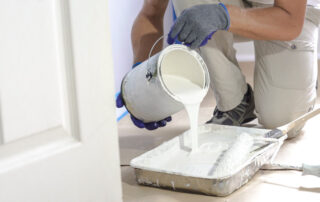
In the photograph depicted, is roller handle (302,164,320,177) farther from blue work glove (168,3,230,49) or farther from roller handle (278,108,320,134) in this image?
blue work glove (168,3,230,49)

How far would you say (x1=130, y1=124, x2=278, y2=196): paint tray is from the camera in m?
Result: 1.34

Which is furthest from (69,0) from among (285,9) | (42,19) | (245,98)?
(245,98)

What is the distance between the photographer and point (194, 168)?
1439mm

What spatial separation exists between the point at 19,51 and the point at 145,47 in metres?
1.02

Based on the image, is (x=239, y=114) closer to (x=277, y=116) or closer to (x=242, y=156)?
(x=277, y=116)

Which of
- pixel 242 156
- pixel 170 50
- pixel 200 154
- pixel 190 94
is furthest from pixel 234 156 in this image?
pixel 170 50

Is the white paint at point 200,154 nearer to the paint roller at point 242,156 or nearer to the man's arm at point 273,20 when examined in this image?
the paint roller at point 242,156

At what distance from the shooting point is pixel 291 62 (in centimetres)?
194

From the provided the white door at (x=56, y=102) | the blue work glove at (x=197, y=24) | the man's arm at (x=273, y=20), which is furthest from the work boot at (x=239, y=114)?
the white door at (x=56, y=102)

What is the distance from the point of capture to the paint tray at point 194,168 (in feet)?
4.38

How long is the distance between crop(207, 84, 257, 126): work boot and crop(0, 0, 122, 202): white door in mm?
878

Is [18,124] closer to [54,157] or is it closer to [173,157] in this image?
[54,157]

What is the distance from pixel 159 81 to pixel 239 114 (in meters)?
0.68

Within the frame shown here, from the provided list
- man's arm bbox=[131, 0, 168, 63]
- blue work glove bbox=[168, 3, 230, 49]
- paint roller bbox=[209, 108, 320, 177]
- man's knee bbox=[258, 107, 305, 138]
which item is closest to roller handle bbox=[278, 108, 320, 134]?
paint roller bbox=[209, 108, 320, 177]
